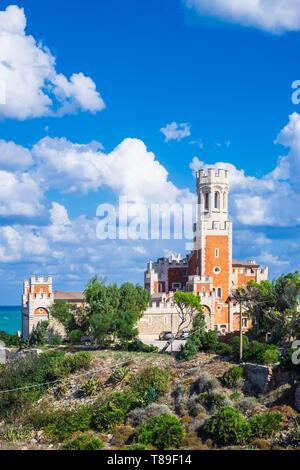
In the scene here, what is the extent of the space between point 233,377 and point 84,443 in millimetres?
8747

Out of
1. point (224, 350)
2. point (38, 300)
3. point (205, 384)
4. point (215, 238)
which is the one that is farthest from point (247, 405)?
point (215, 238)

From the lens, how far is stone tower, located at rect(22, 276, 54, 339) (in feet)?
173

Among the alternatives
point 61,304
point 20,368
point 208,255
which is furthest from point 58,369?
point 208,255

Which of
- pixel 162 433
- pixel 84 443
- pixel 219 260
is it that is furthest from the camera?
pixel 219 260

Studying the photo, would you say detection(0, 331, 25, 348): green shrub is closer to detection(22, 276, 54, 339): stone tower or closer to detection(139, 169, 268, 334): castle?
detection(22, 276, 54, 339): stone tower

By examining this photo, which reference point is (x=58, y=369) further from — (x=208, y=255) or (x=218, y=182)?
(x=218, y=182)

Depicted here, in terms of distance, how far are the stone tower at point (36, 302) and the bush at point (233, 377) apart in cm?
2088

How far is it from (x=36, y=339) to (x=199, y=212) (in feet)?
61.1

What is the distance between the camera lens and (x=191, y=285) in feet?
184

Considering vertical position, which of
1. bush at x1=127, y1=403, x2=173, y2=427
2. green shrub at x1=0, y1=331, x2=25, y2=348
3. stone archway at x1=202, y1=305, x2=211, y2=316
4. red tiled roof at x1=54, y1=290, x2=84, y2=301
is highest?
red tiled roof at x1=54, y1=290, x2=84, y2=301

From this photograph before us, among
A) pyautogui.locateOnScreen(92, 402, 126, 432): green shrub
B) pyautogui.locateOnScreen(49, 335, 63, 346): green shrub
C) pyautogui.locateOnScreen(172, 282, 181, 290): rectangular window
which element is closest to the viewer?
pyautogui.locateOnScreen(92, 402, 126, 432): green shrub

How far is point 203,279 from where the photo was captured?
56.0 m

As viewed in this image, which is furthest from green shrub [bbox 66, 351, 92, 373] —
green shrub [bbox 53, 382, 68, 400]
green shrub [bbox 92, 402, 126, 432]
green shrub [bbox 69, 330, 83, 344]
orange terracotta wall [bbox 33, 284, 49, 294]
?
orange terracotta wall [bbox 33, 284, 49, 294]

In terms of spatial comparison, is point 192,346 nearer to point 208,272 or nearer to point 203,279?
point 203,279
